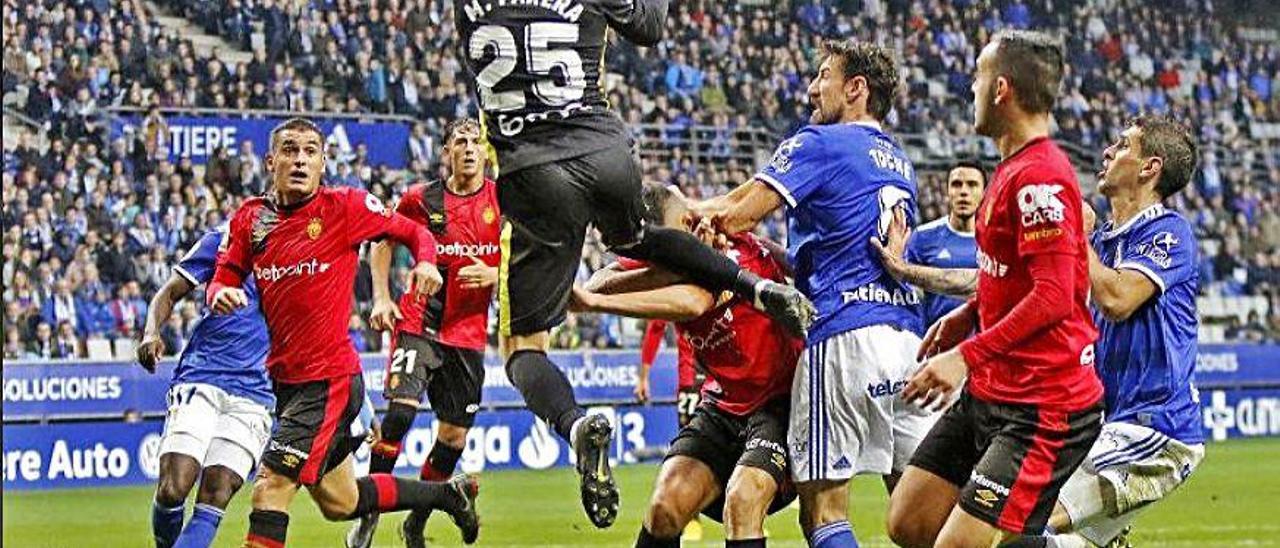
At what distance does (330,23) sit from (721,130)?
5.36 m

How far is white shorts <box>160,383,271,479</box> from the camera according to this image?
29.4ft

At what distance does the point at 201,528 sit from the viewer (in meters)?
8.40

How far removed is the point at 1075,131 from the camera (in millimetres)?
29062

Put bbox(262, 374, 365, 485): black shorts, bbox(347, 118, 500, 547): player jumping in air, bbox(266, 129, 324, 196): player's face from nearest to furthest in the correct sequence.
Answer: bbox(262, 374, 365, 485): black shorts, bbox(266, 129, 324, 196): player's face, bbox(347, 118, 500, 547): player jumping in air

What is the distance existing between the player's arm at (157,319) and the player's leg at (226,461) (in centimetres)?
44

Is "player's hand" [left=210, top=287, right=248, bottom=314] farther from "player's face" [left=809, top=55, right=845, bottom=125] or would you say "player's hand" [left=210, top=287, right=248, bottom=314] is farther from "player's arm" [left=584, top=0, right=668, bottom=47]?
"player's face" [left=809, top=55, right=845, bottom=125]

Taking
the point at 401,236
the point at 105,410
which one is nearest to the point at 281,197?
the point at 401,236

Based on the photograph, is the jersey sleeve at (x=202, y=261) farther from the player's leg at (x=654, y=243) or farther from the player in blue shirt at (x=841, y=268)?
the player in blue shirt at (x=841, y=268)

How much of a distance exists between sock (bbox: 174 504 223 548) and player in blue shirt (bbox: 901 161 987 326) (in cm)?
360

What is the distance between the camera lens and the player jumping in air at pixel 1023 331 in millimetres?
5930

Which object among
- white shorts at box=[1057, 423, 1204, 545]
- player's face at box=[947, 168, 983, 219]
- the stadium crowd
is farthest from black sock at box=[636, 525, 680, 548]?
the stadium crowd

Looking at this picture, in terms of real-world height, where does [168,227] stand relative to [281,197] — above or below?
below

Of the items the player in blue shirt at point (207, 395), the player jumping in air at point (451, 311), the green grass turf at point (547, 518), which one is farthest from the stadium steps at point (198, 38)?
the player in blue shirt at point (207, 395)

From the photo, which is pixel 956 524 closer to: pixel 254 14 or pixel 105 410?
pixel 105 410
